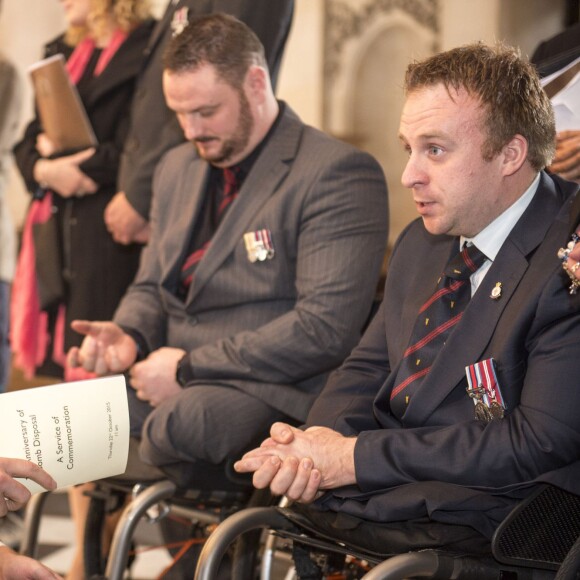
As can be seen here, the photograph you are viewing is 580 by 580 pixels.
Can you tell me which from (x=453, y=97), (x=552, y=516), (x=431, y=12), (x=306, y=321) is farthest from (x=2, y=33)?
(x=552, y=516)

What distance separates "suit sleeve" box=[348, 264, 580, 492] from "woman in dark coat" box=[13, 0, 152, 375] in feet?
6.71

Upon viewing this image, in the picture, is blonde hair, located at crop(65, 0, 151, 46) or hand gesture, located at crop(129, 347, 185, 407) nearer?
hand gesture, located at crop(129, 347, 185, 407)

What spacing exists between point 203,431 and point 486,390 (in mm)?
829

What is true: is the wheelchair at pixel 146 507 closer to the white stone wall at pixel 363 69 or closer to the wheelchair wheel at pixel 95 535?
the wheelchair wheel at pixel 95 535

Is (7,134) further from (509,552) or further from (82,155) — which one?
(509,552)

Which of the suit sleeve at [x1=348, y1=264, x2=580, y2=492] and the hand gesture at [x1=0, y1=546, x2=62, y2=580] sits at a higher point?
the suit sleeve at [x1=348, y1=264, x2=580, y2=492]

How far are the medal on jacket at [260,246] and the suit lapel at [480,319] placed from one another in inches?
34.4

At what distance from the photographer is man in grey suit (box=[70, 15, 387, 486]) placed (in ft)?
8.40

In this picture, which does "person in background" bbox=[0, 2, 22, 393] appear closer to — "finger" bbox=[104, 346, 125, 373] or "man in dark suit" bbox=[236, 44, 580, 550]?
"finger" bbox=[104, 346, 125, 373]

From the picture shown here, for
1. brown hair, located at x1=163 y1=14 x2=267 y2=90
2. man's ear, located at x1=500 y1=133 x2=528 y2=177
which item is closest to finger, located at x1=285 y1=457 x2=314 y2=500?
man's ear, located at x1=500 y1=133 x2=528 y2=177

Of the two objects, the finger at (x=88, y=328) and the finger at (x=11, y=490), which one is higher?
the finger at (x=11, y=490)

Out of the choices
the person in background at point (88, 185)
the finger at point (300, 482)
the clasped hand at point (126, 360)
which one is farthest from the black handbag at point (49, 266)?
the finger at point (300, 482)

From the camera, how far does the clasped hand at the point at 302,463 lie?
190 centimetres

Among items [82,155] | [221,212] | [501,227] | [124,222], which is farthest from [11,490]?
[82,155]
